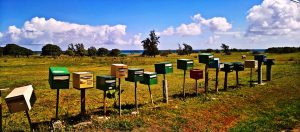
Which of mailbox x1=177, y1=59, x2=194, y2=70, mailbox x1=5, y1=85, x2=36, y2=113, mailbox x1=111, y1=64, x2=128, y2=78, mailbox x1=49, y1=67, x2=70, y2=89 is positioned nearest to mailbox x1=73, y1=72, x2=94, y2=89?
mailbox x1=49, y1=67, x2=70, y2=89

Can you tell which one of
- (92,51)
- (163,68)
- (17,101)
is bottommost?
(17,101)

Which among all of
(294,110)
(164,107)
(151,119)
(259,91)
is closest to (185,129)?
(151,119)

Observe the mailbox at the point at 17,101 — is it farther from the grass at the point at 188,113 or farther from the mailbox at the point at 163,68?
the mailbox at the point at 163,68

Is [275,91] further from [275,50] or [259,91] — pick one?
[275,50]

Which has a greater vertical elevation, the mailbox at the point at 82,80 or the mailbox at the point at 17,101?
the mailbox at the point at 82,80

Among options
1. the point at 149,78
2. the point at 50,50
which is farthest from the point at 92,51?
the point at 149,78

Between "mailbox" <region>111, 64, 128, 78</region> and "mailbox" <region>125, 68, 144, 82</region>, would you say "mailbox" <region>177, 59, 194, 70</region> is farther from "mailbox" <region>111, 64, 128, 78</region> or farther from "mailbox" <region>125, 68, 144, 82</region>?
"mailbox" <region>111, 64, 128, 78</region>

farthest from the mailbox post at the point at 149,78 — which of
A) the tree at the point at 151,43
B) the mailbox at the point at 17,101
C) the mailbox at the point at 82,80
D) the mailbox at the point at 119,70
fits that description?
the tree at the point at 151,43

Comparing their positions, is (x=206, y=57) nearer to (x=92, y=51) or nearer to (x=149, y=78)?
(x=149, y=78)

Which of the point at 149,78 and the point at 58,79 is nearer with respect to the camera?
the point at 58,79

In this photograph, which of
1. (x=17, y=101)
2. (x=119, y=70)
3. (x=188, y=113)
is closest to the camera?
(x=17, y=101)

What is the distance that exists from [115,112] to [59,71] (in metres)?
3.20

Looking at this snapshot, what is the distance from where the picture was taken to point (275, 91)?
18078 mm

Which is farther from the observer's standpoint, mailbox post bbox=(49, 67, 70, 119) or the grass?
the grass
